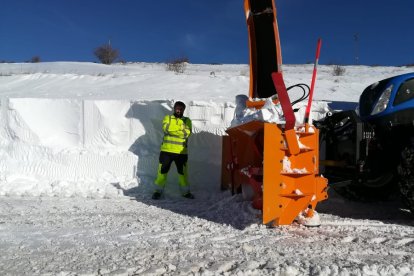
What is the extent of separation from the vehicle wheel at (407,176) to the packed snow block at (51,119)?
17.1ft

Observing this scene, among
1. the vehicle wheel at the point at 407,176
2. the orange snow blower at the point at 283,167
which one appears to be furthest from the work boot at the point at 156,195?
the vehicle wheel at the point at 407,176

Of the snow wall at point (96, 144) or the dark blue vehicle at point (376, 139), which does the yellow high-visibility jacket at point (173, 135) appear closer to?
the snow wall at point (96, 144)

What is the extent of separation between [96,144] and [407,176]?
5.03 m

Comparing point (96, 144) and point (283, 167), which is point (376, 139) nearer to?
point (283, 167)

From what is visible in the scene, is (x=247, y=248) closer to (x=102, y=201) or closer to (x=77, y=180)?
(x=102, y=201)

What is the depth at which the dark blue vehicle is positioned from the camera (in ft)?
13.6

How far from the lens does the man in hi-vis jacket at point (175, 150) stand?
6156 mm

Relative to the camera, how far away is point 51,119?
753 cm

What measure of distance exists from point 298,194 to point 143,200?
2.73m

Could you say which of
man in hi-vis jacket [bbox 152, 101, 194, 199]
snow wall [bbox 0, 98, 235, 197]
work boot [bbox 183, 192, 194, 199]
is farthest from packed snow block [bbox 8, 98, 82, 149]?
work boot [bbox 183, 192, 194, 199]

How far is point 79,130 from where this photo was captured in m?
7.35

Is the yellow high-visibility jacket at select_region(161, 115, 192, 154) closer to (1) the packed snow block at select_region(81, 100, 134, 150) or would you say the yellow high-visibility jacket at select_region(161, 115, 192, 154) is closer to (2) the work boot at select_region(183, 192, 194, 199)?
(2) the work boot at select_region(183, 192, 194, 199)

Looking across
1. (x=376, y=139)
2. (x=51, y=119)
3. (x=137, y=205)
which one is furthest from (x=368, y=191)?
(x=51, y=119)

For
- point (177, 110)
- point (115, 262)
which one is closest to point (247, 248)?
point (115, 262)
